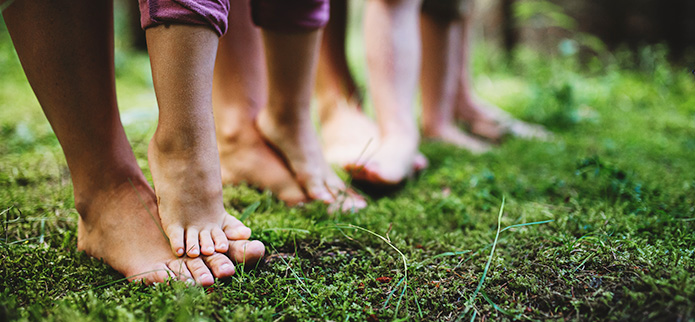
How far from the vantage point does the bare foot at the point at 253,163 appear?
1.42 metres

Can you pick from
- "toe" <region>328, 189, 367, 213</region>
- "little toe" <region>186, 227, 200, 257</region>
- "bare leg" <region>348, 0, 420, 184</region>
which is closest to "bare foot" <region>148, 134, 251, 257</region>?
"little toe" <region>186, 227, 200, 257</region>

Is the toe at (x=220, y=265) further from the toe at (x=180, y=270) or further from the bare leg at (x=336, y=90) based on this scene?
the bare leg at (x=336, y=90)

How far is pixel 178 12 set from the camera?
2.89 feet

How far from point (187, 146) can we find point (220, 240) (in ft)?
0.74

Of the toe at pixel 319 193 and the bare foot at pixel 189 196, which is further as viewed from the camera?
the toe at pixel 319 193

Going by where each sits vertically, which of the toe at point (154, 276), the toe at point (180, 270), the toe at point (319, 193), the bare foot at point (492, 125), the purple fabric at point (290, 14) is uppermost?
the purple fabric at point (290, 14)

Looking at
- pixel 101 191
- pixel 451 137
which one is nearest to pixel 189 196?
pixel 101 191

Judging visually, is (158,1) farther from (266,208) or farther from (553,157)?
(553,157)

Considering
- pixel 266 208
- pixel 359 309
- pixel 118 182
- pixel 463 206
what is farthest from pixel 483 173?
pixel 118 182

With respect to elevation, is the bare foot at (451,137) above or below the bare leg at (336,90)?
below

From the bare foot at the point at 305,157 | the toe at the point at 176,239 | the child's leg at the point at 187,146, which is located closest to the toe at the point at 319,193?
the bare foot at the point at 305,157

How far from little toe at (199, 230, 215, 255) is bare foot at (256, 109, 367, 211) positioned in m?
0.47

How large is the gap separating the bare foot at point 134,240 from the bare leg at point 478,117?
2.04m

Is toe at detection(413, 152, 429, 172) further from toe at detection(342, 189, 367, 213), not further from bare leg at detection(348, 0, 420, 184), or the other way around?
toe at detection(342, 189, 367, 213)
